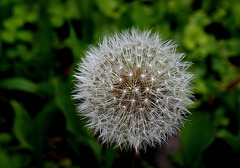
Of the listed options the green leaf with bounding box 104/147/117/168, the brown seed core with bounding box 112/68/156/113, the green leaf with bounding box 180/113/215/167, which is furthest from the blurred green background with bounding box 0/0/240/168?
the brown seed core with bounding box 112/68/156/113

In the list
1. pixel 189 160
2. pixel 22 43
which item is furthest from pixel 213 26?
pixel 22 43

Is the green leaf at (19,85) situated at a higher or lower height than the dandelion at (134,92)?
higher

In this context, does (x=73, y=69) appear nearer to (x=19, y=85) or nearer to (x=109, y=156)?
(x=19, y=85)

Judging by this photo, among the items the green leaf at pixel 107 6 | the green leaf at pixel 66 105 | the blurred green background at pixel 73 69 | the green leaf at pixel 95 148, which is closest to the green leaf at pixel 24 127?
the blurred green background at pixel 73 69

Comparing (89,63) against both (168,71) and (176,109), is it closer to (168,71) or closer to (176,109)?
(168,71)

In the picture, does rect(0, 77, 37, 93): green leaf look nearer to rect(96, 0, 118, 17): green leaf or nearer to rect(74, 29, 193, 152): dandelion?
rect(74, 29, 193, 152): dandelion

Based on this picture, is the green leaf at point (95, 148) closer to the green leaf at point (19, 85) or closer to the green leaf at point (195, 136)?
the green leaf at point (195, 136)

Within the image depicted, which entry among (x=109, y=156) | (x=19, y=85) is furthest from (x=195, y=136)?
(x=19, y=85)

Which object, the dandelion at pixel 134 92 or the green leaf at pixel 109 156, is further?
the green leaf at pixel 109 156
